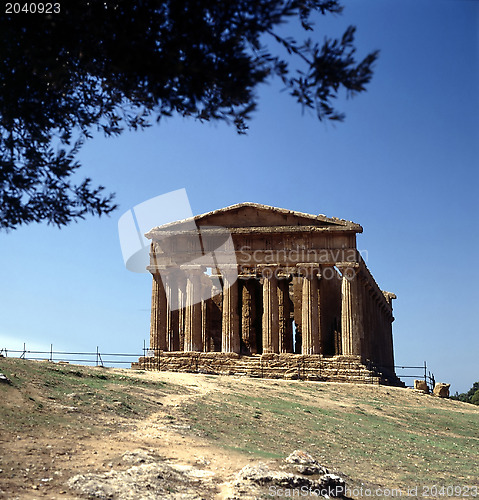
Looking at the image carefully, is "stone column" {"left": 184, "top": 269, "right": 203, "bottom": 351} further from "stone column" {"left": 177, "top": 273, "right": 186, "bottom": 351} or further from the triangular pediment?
the triangular pediment

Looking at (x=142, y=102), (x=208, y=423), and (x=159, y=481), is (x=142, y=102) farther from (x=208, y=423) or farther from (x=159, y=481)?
(x=208, y=423)

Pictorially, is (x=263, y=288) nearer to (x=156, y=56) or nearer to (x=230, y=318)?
(x=230, y=318)

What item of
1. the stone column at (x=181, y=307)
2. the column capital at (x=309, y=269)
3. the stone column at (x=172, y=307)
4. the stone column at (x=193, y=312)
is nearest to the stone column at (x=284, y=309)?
the column capital at (x=309, y=269)

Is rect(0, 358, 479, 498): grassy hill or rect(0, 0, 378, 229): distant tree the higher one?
rect(0, 0, 378, 229): distant tree

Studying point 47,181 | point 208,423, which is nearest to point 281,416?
point 208,423

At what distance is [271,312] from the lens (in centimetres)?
3556

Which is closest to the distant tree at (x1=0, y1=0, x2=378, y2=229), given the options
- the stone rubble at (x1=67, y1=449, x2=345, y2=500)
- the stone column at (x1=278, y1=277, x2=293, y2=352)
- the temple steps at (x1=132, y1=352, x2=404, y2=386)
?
the stone rubble at (x1=67, y1=449, x2=345, y2=500)

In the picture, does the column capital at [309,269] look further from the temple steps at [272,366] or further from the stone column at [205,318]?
the stone column at [205,318]

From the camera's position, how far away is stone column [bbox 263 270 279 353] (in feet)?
115

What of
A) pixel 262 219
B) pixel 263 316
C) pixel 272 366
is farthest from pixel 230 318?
pixel 262 219

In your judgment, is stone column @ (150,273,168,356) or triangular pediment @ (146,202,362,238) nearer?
triangular pediment @ (146,202,362,238)

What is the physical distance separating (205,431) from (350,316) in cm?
2073

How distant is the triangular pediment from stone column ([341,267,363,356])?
2.61 m

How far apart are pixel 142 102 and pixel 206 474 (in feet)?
21.7
